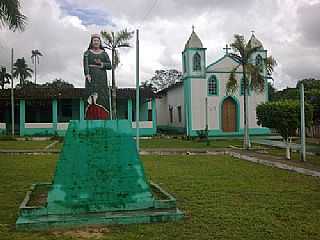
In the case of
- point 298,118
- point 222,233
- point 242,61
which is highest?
point 242,61

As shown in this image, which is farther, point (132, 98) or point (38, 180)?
point (132, 98)

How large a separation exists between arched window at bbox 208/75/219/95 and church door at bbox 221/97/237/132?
40.7 inches

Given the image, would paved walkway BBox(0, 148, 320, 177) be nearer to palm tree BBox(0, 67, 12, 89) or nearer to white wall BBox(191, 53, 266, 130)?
white wall BBox(191, 53, 266, 130)

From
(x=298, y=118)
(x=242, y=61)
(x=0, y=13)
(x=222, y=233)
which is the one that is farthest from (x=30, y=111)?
(x=222, y=233)

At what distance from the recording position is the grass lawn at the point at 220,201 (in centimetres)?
597

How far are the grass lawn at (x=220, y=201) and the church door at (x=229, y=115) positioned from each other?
16.5 m

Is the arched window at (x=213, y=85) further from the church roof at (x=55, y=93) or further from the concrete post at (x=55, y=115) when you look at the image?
the concrete post at (x=55, y=115)

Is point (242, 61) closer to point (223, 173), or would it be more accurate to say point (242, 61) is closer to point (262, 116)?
point (262, 116)

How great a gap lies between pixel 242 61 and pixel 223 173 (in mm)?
9284

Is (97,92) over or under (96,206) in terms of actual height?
over

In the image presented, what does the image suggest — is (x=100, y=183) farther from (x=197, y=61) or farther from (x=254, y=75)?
(x=197, y=61)

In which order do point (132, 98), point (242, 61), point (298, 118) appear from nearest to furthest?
1. point (298, 118)
2. point (242, 61)
3. point (132, 98)

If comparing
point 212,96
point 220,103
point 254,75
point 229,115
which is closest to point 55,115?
point 212,96

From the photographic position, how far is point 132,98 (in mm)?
30172
